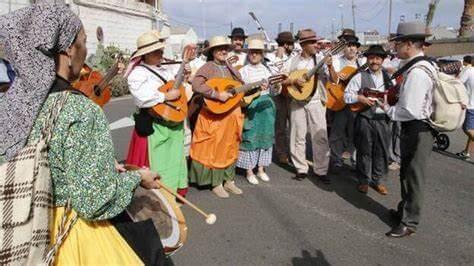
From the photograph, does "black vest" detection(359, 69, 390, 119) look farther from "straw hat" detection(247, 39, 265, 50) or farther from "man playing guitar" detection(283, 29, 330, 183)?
"straw hat" detection(247, 39, 265, 50)

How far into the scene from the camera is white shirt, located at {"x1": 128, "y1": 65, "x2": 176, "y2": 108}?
3834 mm

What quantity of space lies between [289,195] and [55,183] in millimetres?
3957

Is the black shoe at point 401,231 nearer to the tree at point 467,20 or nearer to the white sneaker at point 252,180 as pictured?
the white sneaker at point 252,180

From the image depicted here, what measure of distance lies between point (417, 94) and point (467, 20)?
1811cm

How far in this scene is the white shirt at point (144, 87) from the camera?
3.83 m

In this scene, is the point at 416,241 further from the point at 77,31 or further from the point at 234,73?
the point at 77,31

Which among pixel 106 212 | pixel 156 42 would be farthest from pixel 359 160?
pixel 106 212

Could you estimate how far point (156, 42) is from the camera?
154 inches

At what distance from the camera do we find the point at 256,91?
5.29 metres

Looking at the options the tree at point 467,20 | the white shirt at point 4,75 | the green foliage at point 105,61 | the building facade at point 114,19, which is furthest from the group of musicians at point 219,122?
the building facade at point 114,19

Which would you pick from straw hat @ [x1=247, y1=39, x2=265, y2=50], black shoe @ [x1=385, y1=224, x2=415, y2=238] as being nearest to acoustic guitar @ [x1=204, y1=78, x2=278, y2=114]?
straw hat @ [x1=247, y1=39, x2=265, y2=50]

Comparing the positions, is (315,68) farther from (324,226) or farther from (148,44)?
(148,44)

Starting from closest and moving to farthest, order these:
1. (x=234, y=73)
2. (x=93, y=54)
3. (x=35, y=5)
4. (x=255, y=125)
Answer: (x=35, y=5) → (x=234, y=73) → (x=255, y=125) → (x=93, y=54)

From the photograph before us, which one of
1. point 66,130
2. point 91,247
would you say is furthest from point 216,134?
point 66,130
